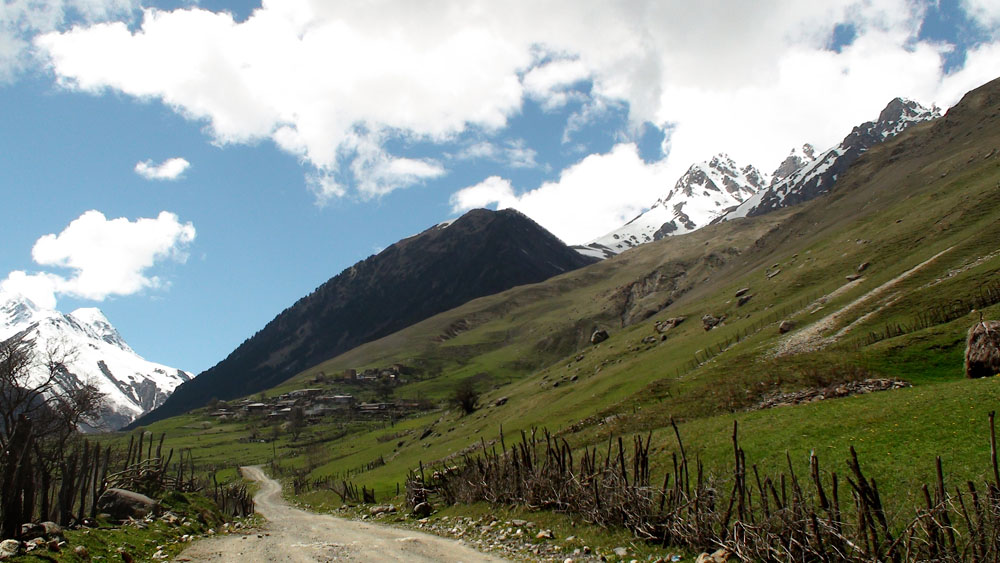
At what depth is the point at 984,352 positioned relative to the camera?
119ft

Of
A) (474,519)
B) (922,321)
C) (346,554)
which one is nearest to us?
(346,554)

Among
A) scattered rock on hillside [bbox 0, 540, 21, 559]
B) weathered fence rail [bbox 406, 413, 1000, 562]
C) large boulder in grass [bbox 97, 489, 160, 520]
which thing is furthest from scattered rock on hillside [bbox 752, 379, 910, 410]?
scattered rock on hillside [bbox 0, 540, 21, 559]

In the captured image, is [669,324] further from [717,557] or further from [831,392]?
[717,557]

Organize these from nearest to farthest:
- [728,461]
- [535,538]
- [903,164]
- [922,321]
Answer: [535,538] → [728,461] → [922,321] → [903,164]

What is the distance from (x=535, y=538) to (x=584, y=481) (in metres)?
3.51

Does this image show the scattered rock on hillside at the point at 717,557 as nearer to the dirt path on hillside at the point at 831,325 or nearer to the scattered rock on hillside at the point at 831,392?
the scattered rock on hillside at the point at 831,392

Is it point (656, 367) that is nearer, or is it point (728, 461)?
point (728, 461)

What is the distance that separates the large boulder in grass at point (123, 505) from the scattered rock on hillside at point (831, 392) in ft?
145

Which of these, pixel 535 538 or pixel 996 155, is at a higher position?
pixel 996 155

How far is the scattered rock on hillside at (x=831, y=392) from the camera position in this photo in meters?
39.9

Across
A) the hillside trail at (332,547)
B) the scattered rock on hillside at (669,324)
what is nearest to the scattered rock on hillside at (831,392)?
the hillside trail at (332,547)

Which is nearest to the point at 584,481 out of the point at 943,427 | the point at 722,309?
the point at 943,427

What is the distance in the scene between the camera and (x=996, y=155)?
118 m

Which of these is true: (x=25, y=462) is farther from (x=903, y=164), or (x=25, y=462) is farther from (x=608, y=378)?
(x=903, y=164)
